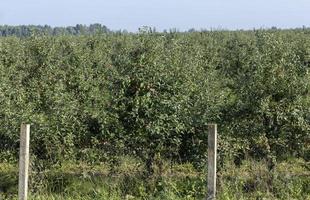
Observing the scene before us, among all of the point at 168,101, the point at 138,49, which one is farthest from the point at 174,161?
the point at 138,49

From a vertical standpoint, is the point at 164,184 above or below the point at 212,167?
below

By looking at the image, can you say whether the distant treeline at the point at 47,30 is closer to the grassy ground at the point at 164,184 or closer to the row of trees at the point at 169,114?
the row of trees at the point at 169,114

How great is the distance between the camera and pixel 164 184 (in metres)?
8.48

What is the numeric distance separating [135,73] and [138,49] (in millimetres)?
481

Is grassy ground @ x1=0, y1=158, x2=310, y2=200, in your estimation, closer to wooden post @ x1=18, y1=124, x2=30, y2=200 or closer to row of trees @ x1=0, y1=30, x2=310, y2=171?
row of trees @ x1=0, y1=30, x2=310, y2=171

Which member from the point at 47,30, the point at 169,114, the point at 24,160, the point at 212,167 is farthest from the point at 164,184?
the point at 47,30

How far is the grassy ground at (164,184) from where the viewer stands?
8.09 metres

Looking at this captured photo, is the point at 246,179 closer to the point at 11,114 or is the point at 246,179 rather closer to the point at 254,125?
the point at 254,125

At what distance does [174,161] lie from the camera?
9.34 m

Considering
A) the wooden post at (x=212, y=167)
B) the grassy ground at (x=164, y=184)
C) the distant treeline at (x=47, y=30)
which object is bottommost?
the grassy ground at (x=164, y=184)

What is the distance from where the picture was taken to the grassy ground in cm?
809

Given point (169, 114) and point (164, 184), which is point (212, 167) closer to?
point (164, 184)

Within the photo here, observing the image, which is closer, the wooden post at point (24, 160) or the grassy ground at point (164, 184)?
the wooden post at point (24, 160)

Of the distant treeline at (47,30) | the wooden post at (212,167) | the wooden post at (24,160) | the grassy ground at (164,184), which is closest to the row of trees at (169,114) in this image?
the grassy ground at (164,184)
